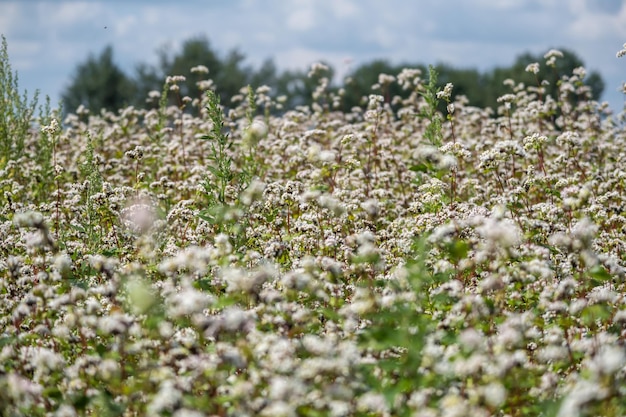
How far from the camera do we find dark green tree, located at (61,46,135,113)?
59375 millimetres

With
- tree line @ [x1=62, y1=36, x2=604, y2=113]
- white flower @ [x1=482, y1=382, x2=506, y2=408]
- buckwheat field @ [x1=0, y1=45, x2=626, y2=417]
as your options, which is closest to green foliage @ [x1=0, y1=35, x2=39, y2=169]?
buckwheat field @ [x1=0, y1=45, x2=626, y2=417]

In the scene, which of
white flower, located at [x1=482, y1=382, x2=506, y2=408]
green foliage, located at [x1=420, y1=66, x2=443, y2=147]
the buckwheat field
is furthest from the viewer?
green foliage, located at [x1=420, y1=66, x2=443, y2=147]

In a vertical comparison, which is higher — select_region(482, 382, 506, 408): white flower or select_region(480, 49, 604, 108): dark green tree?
select_region(480, 49, 604, 108): dark green tree

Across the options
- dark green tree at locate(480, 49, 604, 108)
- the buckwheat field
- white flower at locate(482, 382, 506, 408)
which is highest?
dark green tree at locate(480, 49, 604, 108)

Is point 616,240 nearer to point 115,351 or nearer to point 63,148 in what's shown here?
point 115,351

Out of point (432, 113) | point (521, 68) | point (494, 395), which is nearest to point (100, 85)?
point (521, 68)

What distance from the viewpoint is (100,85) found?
59500 mm

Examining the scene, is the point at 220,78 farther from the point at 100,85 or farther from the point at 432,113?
the point at 432,113

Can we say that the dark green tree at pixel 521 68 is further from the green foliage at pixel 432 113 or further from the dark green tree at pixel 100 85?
the green foliage at pixel 432 113

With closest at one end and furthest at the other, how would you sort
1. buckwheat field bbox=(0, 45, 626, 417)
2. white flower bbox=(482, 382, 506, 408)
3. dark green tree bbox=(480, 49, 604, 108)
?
white flower bbox=(482, 382, 506, 408)
buckwheat field bbox=(0, 45, 626, 417)
dark green tree bbox=(480, 49, 604, 108)

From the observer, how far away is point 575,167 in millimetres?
12102

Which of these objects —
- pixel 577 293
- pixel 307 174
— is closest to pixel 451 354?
pixel 577 293

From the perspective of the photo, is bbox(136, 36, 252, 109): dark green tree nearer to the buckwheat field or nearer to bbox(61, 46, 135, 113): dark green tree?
bbox(61, 46, 135, 113): dark green tree

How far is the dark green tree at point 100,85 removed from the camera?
59375mm
